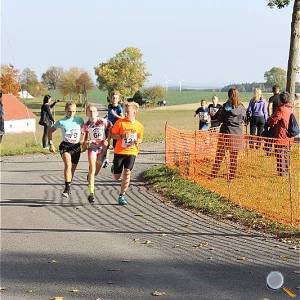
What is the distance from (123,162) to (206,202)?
1632 mm

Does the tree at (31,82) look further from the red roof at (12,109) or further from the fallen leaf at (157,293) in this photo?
the fallen leaf at (157,293)

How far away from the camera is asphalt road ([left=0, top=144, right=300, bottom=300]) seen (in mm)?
5820

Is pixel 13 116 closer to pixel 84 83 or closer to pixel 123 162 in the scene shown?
pixel 84 83

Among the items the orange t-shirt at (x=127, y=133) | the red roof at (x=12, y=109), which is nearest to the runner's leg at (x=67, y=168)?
the orange t-shirt at (x=127, y=133)

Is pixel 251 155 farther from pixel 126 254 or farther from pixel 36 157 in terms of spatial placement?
pixel 36 157

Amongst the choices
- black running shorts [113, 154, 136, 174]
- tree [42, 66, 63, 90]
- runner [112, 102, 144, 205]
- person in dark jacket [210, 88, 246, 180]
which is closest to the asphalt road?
black running shorts [113, 154, 136, 174]

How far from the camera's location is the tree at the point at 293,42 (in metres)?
14.7

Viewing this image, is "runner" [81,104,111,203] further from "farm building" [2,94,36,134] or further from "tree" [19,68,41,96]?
"tree" [19,68,41,96]

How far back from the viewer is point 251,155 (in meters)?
11.3

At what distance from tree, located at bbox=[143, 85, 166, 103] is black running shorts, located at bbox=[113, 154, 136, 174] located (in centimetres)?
12485

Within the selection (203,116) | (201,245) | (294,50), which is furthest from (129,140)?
(203,116)

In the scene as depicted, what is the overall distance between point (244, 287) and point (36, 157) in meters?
14.6

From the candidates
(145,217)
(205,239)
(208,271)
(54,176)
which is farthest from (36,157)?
(208,271)

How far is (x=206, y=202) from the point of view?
10.4 metres
